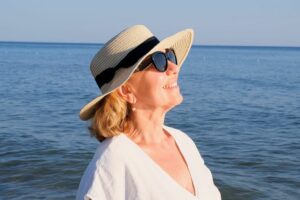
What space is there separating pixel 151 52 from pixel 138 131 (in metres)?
0.46

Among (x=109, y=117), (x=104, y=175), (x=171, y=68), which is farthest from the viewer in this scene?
(x=171, y=68)

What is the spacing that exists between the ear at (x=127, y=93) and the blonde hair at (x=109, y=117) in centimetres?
2

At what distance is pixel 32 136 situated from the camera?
14.5 metres

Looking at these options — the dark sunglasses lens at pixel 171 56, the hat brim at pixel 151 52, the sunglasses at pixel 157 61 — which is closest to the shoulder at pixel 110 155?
the hat brim at pixel 151 52

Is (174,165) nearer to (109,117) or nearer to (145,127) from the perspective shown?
(145,127)

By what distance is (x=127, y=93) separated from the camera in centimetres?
260

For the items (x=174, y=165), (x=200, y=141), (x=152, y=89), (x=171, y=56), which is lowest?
(x=200, y=141)

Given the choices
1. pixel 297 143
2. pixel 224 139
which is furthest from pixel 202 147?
pixel 297 143

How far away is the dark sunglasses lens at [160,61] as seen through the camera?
2.56 metres

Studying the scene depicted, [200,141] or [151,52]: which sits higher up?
[151,52]

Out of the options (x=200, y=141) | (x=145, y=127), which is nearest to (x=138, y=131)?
(x=145, y=127)

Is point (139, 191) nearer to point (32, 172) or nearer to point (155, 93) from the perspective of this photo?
point (155, 93)

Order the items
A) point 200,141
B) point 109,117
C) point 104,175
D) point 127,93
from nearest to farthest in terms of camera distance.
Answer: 1. point 104,175
2. point 109,117
3. point 127,93
4. point 200,141

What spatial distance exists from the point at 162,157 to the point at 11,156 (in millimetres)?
9938
